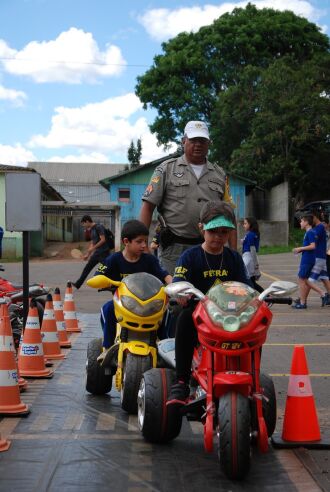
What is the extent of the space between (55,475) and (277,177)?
41282 millimetres

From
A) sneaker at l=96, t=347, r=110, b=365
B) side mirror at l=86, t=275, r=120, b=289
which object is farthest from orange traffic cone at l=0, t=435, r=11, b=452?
side mirror at l=86, t=275, r=120, b=289

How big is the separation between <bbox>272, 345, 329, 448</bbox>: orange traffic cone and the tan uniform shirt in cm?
190

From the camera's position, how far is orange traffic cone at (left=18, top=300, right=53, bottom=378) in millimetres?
7363

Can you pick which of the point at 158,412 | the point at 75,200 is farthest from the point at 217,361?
the point at 75,200

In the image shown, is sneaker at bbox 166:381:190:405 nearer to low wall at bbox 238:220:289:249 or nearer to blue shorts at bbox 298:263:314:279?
blue shorts at bbox 298:263:314:279

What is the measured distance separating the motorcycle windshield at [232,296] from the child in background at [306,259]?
9257 millimetres

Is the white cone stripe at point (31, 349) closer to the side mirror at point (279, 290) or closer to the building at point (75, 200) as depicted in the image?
the side mirror at point (279, 290)

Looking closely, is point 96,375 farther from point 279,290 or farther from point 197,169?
point 279,290

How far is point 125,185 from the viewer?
4703 centimetres

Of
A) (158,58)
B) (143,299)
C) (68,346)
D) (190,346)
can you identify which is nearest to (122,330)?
Result: (143,299)

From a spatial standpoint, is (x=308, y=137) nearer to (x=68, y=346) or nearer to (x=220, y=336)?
(x=68, y=346)

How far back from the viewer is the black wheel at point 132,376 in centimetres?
565

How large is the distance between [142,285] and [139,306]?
172mm

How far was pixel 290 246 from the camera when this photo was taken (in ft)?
134
